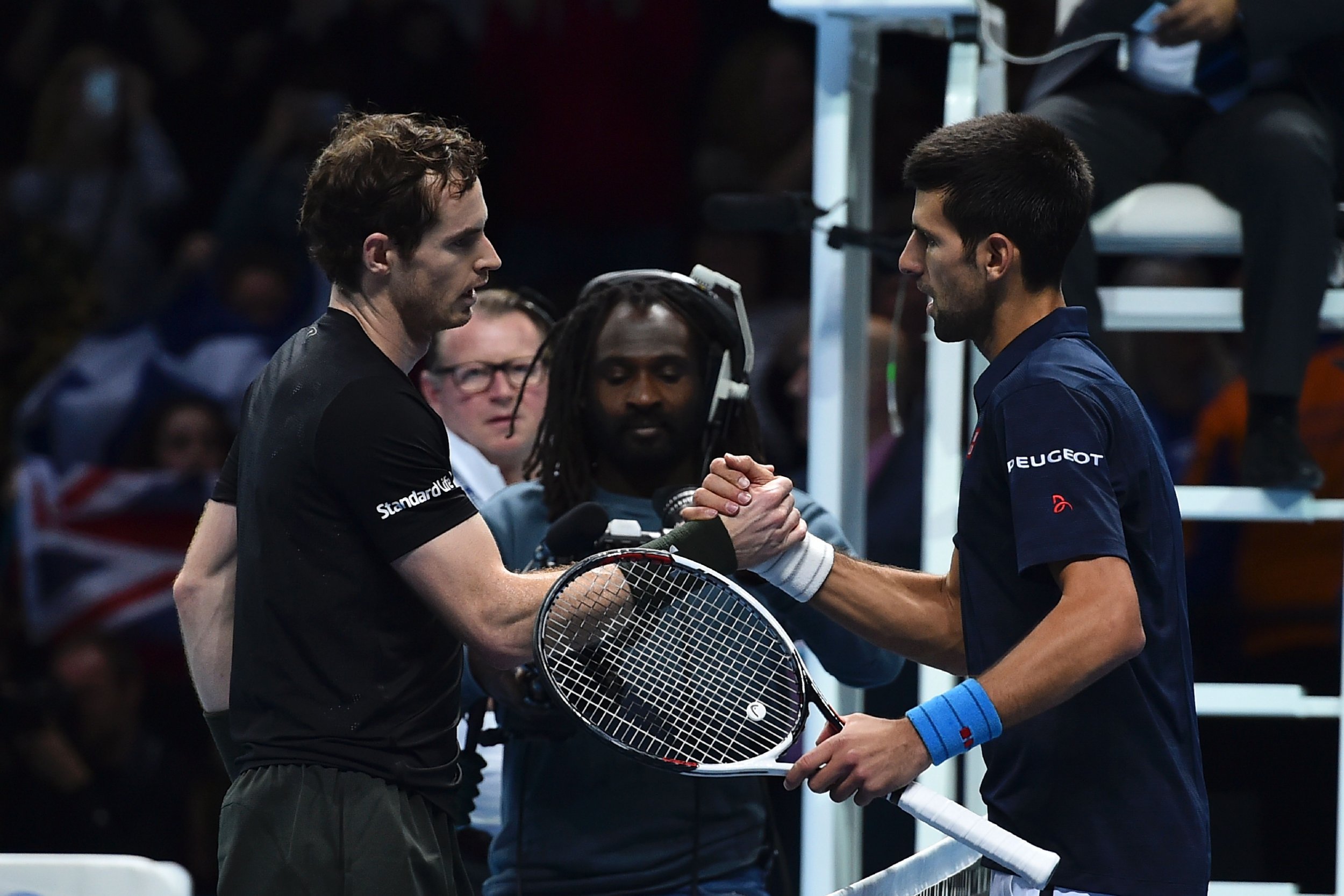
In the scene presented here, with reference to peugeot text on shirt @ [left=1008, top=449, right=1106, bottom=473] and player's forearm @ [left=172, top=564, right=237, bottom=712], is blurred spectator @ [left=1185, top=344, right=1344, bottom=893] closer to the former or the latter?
peugeot text on shirt @ [left=1008, top=449, right=1106, bottom=473]

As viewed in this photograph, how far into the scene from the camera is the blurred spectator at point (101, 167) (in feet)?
18.2

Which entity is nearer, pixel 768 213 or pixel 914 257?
pixel 914 257

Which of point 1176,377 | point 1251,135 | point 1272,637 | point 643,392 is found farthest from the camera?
point 1176,377

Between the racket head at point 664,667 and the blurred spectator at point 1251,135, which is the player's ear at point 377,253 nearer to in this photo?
the racket head at point 664,667

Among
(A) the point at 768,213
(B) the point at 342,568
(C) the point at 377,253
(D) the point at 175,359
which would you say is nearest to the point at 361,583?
(B) the point at 342,568

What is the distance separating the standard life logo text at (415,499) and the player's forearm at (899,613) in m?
0.56

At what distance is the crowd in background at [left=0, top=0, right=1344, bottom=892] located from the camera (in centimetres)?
471

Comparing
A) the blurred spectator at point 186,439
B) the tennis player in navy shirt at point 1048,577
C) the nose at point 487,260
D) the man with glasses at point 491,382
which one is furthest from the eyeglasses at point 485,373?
the blurred spectator at point 186,439

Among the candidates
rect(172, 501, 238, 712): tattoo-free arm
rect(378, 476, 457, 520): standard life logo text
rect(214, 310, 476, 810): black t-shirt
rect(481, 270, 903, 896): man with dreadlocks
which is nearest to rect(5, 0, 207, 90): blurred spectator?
rect(481, 270, 903, 896): man with dreadlocks

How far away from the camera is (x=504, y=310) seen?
3486 mm

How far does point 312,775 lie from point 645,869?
23.9 inches

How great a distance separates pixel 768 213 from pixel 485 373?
702 mm

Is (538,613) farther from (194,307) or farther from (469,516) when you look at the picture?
(194,307)

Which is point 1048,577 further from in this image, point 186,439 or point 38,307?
point 38,307
